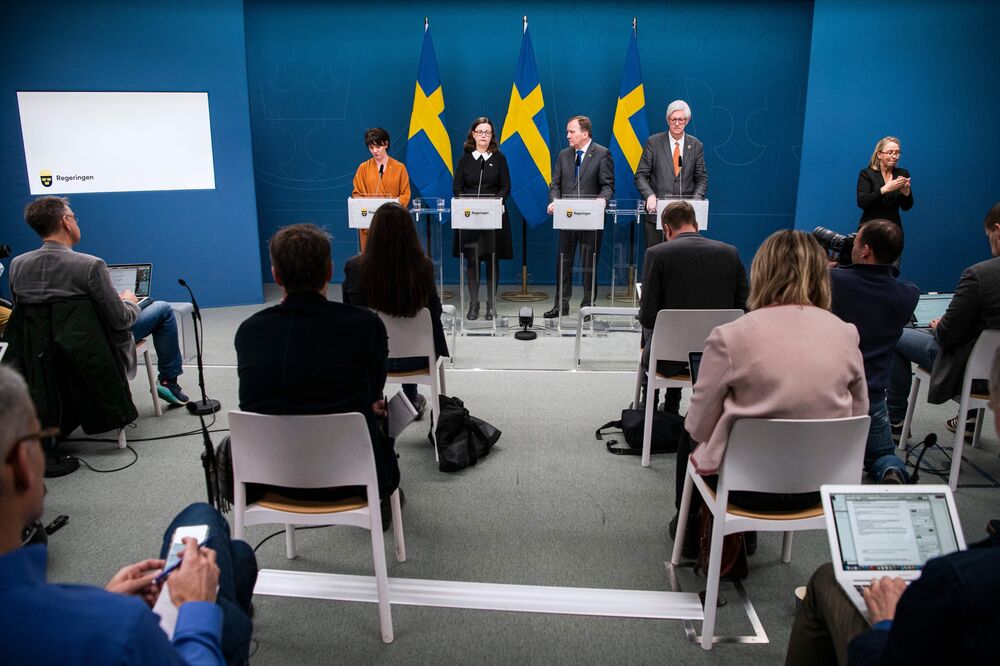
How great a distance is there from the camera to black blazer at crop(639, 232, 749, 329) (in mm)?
3316

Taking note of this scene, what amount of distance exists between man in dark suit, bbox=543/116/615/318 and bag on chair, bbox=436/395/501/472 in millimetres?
2631

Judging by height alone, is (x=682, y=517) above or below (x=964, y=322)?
below

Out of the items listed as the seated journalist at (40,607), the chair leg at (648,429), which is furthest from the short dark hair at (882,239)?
the seated journalist at (40,607)

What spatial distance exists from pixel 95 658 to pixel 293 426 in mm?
1098

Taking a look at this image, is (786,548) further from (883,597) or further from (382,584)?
(382,584)

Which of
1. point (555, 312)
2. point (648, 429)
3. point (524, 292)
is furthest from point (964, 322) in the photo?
point (524, 292)

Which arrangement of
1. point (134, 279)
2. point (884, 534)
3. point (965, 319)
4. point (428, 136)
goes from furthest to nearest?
point (428, 136) → point (134, 279) → point (965, 319) → point (884, 534)

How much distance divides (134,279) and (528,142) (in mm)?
4157

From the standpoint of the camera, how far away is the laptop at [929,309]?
3.72 meters

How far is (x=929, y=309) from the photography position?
3740 millimetres

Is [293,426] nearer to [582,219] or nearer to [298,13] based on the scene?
[582,219]

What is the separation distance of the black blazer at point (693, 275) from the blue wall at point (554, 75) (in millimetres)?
3840

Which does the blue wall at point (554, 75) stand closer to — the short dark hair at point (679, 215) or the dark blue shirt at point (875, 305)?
the short dark hair at point (679, 215)

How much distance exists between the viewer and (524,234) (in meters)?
7.33
